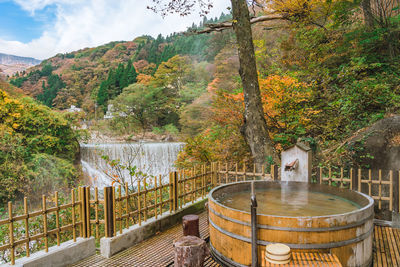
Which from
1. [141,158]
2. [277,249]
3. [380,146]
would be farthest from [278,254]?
[141,158]

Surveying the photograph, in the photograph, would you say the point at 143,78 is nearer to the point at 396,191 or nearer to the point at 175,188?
the point at 175,188

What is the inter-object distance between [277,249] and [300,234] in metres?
0.30

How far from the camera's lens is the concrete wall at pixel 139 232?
340 centimetres

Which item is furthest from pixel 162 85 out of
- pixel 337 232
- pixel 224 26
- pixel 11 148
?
pixel 337 232

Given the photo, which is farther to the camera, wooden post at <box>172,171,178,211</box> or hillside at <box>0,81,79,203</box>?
hillside at <box>0,81,79,203</box>

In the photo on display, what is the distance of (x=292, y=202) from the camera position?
3895mm

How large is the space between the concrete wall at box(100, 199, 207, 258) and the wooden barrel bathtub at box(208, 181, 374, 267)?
134 cm

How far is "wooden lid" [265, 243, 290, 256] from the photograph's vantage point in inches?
90.3

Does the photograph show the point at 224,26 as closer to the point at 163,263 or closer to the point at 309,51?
the point at 309,51

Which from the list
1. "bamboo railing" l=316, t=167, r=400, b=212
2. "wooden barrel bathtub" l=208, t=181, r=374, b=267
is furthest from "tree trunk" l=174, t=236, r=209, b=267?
"bamboo railing" l=316, t=167, r=400, b=212

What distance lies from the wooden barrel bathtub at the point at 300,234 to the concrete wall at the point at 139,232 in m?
1.34

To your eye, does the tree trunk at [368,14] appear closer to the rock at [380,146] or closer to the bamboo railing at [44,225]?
the rock at [380,146]

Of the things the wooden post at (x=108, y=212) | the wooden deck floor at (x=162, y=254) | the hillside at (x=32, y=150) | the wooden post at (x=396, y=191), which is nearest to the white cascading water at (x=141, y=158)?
the hillside at (x=32, y=150)

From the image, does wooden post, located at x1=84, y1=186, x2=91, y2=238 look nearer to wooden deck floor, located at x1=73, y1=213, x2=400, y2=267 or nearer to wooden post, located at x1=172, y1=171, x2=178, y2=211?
wooden deck floor, located at x1=73, y1=213, x2=400, y2=267
